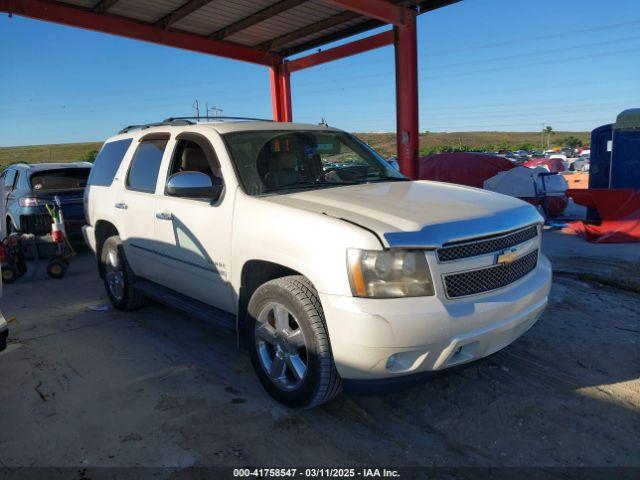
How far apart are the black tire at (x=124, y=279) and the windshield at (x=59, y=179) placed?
13.6ft

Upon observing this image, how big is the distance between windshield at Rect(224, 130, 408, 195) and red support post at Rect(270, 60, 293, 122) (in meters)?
8.09

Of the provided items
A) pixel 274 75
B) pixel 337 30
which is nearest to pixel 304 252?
pixel 337 30

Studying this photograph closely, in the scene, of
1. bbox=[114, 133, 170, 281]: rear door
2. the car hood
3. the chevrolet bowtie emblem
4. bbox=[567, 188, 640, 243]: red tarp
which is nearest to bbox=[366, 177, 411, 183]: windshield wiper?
the car hood

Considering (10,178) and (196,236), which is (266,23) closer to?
(10,178)

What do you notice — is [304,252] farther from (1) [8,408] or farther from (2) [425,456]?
(1) [8,408]

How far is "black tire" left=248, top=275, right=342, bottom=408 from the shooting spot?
9.34 feet

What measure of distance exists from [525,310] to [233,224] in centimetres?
201

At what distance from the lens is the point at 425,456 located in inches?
107

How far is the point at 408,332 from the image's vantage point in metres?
2.57

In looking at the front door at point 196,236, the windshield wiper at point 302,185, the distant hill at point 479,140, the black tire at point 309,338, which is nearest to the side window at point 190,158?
the front door at point 196,236

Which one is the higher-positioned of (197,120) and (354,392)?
(197,120)

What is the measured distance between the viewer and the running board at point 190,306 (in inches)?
145

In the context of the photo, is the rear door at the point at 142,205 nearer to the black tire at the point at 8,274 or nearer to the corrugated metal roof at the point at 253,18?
the black tire at the point at 8,274

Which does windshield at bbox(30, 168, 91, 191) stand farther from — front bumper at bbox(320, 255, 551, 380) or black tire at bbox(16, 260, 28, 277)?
front bumper at bbox(320, 255, 551, 380)
